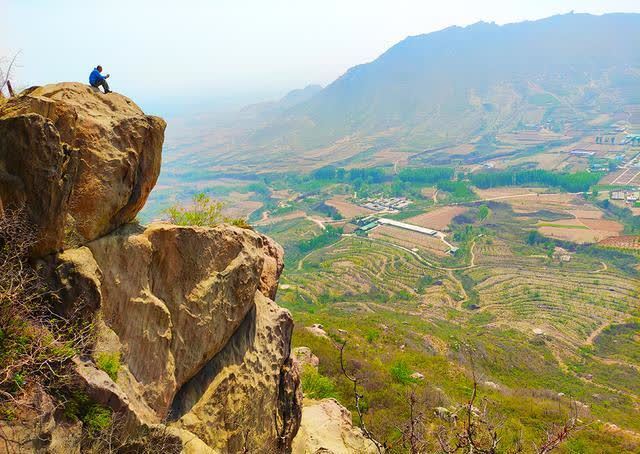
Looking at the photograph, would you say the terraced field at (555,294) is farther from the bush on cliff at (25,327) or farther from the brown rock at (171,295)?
the bush on cliff at (25,327)

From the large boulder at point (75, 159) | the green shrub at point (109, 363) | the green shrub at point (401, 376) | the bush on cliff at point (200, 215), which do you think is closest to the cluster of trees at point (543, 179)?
the green shrub at point (401, 376)

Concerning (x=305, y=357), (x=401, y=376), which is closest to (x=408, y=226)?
(x=401, y=376)

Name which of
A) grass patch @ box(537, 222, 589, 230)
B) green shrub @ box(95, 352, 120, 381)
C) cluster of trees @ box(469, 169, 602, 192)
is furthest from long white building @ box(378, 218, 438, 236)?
green shrub @ box(95, 352, 120, 381)

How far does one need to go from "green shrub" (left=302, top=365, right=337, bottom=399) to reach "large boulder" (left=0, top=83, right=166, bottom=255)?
53.6ft

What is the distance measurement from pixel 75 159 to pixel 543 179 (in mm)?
183395

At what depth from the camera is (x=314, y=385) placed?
25156mm

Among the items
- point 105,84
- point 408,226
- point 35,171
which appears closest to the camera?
point 35,171

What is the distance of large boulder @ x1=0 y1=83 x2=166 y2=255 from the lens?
30.9 ft

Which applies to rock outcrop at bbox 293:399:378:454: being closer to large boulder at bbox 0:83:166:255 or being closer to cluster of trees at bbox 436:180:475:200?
large boulder at bbox 0:83:166:255

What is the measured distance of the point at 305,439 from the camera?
18.5 metres

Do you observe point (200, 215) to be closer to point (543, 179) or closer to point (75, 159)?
point (75, 159)

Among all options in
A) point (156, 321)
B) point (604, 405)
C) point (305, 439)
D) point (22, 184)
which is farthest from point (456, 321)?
point (22, 184)

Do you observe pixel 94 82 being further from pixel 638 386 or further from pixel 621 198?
pixel 621 198

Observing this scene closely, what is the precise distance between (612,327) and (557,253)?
38.8 meters
